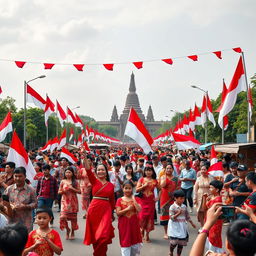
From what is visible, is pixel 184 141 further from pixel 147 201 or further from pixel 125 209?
pixel 125 209

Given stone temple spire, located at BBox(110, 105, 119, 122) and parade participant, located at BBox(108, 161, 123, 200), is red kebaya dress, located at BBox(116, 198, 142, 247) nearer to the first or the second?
parade participant, located at BBox(108, 161, 123, 200)

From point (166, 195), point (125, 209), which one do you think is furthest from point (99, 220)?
point (166, 195)

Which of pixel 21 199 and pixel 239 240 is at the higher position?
pixel 239 240

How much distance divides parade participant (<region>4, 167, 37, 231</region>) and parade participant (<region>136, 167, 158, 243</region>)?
2708 millimetres

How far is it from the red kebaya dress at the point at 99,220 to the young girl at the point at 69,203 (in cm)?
234

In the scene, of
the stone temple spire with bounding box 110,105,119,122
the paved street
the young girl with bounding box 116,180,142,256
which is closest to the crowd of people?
the young girl with bounding box 116,180,142,256

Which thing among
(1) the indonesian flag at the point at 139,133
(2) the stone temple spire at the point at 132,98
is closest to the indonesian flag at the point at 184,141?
(1) the indonesian flag at the point at 139,133

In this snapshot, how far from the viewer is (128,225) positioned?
712 centimetres

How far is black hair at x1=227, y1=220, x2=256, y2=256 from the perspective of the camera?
288cm

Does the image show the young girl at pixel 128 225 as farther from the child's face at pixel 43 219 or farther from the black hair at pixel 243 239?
the black hair at pixel 243 239

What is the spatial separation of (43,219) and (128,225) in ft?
6.96

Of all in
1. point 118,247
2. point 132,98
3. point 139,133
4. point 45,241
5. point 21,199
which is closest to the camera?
point 45,241

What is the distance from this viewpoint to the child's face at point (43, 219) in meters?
5.25

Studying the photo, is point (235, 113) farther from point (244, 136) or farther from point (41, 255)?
point (41, 255)
